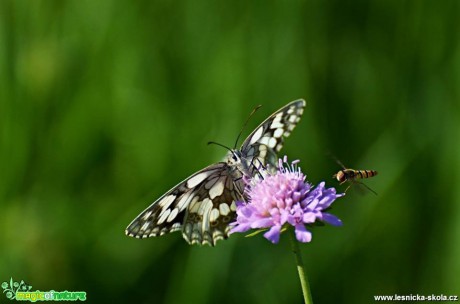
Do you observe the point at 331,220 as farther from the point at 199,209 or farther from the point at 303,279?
the point at 199,209

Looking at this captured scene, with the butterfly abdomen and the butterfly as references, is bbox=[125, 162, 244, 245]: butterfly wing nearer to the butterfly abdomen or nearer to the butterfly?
the butterfly

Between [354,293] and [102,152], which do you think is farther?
[102,152]

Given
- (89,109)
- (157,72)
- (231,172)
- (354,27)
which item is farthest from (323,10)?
(231,172)

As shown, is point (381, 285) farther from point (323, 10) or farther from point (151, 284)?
point (323, 10)

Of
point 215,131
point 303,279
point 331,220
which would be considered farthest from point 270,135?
point 215,131

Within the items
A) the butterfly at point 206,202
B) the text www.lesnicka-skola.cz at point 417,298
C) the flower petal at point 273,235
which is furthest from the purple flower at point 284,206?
the text www.lesnicka-skola.cz at point 417,298
